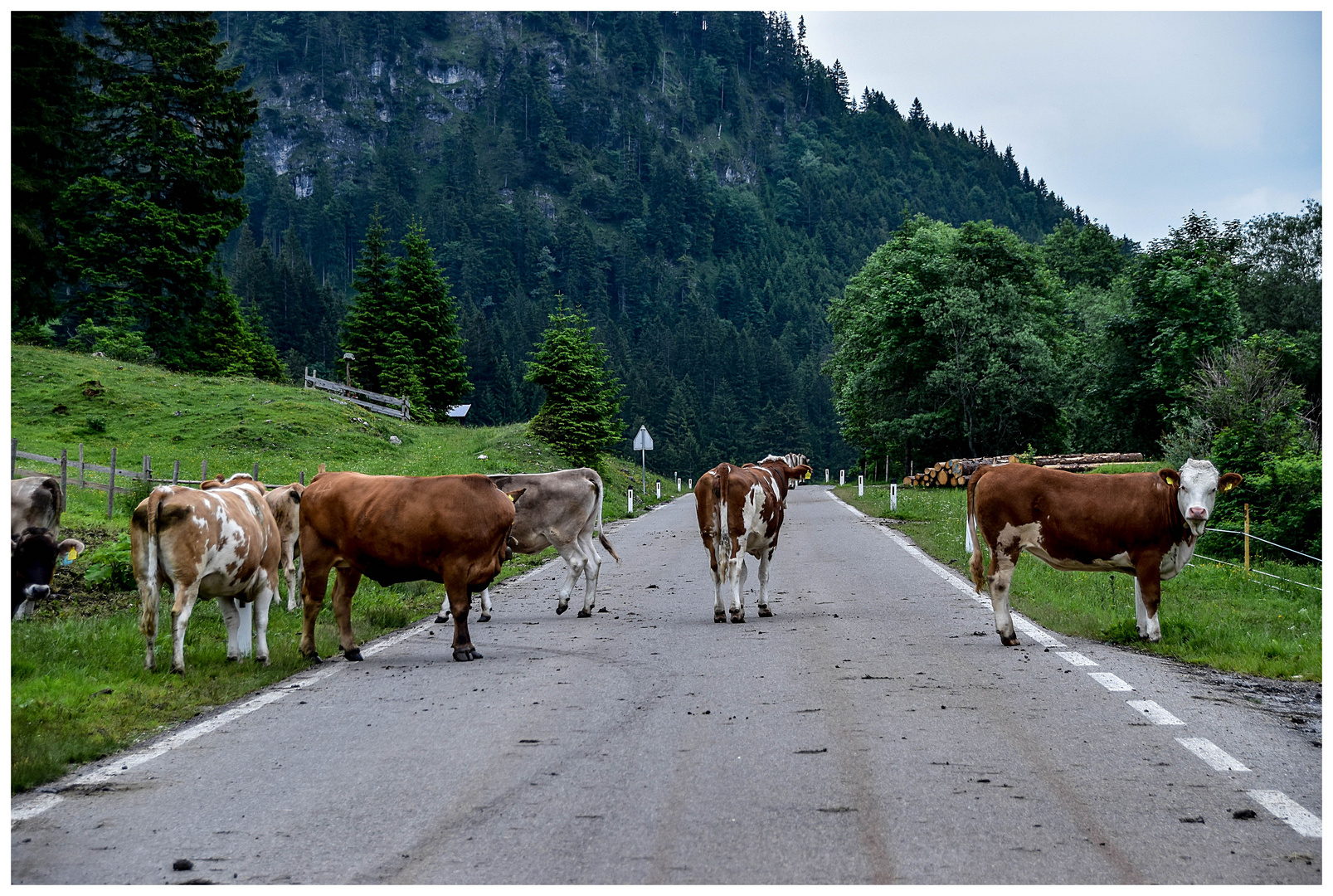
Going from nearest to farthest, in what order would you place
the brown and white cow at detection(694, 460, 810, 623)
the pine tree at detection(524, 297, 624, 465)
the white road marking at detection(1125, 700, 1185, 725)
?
1. the white road marking at detection(1125, 700, 1185, 725)
2. the brown and white cow at detection(694, 460, 810, 623)
3. the pine tree at detection(524, 297, 624, 465)

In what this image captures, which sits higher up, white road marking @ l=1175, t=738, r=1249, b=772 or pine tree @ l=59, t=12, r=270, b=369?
pine tree @ l=59, t=12, r=270, b=369

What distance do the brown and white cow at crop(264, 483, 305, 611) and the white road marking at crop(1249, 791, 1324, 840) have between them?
9.02m

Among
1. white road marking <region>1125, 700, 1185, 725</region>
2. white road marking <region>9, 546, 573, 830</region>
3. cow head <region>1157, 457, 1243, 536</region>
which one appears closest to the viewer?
white road marking <region>9, 546, 573, 830</region>

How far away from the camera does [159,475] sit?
27.6m

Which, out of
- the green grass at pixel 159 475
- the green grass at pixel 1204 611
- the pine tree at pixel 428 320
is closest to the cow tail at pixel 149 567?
the green grass at pixel 159 475

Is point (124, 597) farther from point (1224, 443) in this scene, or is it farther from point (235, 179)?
point (235, 179)

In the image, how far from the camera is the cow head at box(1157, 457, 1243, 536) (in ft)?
30.9

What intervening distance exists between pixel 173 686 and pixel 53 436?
28.7 m

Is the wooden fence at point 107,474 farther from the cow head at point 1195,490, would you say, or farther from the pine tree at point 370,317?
the pine tree at point 370,317

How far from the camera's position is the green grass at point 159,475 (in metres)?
6.97

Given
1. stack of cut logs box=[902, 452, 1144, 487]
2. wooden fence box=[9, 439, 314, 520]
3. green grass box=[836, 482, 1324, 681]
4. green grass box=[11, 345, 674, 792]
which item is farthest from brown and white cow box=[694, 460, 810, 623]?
stack of cut logs box=[902, 452, 1144, 487]

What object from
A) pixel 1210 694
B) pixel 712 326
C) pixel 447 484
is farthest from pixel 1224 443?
pixel 712 326

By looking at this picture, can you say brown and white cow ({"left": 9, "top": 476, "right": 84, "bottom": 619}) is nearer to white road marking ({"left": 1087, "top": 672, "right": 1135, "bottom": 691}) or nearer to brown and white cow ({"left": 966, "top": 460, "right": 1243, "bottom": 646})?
white road marking ({"left": 1087, "top": 672, "right": 1135, "bottom": 691})

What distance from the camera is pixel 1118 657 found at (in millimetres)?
9109
